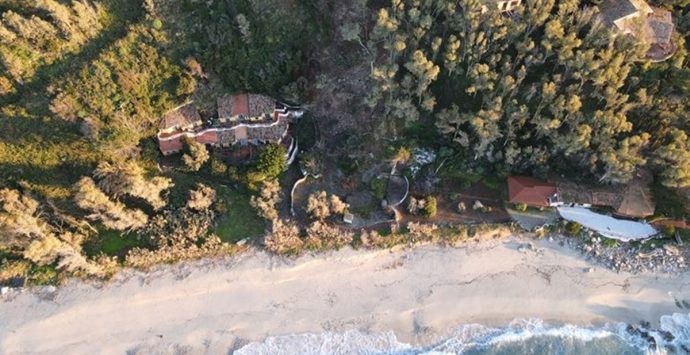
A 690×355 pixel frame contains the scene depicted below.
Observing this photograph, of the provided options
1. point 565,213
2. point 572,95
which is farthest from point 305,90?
point 565,213

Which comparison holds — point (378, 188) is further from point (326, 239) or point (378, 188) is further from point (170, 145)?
point (170, 145)

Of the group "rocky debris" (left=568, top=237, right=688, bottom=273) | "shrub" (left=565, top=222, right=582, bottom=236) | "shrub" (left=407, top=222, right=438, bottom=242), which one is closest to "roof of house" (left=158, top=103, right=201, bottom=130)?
"shrub" (left=407, top=222, right=438, bottom=242)

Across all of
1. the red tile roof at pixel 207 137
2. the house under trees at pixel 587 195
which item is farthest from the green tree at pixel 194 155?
the house under trees at pixel 587 195

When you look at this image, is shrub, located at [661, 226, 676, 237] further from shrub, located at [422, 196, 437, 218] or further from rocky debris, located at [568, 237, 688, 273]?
shrub, located at [422, 196, 437, 218]

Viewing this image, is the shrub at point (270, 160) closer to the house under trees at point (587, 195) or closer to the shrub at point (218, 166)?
the shrub at point (218, 166)

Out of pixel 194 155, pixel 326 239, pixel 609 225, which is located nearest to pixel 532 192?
pixel 609 225

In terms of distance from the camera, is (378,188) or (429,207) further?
(378,188)
